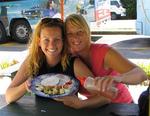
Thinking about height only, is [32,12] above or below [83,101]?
above

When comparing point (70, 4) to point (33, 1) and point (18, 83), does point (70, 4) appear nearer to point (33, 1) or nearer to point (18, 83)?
point (33, 1)

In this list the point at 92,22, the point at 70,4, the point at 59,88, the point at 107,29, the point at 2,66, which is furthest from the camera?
the point at 107,29

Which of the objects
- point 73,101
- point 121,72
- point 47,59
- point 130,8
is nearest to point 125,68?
point 121,72

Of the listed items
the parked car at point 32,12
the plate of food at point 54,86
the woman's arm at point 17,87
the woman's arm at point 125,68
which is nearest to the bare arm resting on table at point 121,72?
the woman's arm at point 125,68

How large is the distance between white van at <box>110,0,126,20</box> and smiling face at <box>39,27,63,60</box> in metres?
14.0

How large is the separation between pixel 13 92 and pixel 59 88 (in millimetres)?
377

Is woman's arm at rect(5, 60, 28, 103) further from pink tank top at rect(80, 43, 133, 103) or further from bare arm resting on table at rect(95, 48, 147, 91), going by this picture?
bare arm resting on table at rect(95, 48, 147, 91)

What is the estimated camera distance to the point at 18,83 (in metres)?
2.31

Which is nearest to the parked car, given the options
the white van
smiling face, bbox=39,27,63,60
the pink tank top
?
the white van

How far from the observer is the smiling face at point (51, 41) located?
2160 millimetres

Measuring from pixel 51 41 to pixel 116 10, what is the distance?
1430 centimetres

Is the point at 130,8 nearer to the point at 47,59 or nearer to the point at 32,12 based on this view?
the point at 32,12

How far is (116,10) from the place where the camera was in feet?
53.2

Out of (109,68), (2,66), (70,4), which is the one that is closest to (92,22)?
(70,4)
